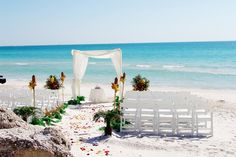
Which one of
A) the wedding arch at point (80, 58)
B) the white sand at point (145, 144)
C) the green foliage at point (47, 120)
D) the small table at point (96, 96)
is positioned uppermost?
the wedding arch at point (80, 58)

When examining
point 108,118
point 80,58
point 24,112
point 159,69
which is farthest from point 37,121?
point 159,69

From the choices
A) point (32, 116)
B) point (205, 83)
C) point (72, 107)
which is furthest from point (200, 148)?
point (205, 83)

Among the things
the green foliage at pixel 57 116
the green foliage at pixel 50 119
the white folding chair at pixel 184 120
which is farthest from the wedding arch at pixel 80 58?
the white folding chair at pixel 184 120

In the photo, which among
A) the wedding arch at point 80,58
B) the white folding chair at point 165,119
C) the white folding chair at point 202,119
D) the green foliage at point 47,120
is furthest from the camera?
the wedding arch at point 80,58

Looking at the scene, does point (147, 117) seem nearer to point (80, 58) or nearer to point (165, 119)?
point (165, 119)

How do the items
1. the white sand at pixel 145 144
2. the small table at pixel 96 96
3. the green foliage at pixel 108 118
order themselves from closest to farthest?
the white sand at pixel 145 144 → the green foliage at pixel 108 118 → the small table at pixel 96 96

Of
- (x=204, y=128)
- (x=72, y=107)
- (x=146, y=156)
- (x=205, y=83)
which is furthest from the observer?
(x=205, y=83)

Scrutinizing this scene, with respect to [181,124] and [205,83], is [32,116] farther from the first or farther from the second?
[205,83]

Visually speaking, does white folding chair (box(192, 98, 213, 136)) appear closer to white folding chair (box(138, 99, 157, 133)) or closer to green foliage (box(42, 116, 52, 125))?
white folding chair (box(138, 99, 157, 133))

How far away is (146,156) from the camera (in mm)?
9383

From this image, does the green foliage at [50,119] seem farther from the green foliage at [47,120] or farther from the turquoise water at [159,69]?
the turquoise water at [159,69]

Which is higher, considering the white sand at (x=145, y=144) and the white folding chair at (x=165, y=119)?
the white folding chair at (x=165, y=119)

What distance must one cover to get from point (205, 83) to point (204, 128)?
74.1 ft

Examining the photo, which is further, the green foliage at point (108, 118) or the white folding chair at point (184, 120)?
the white folding chair at point (184, 120)
